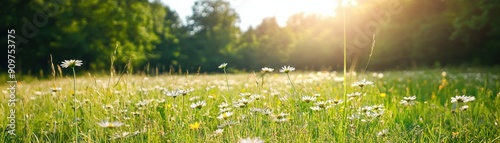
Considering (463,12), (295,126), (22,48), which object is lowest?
(295,126)

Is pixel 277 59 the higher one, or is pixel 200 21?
pixel 200 21

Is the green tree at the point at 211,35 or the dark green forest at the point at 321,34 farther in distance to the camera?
the green tree at the point at 211,35

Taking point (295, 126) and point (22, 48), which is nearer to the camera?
point (295, 126)

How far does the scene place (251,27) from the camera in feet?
186

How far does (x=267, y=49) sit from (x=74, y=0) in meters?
20.4

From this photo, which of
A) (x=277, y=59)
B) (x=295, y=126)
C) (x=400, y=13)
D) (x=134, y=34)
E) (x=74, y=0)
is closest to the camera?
(x=295, y=126)

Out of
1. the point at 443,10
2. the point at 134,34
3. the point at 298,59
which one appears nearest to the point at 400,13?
the point at 443,10

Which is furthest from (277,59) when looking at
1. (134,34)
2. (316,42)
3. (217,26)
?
(134,34)

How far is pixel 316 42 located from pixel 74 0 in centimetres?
1872

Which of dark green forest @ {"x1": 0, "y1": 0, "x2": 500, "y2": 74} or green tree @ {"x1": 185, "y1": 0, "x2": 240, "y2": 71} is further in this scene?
green tree @ {"x1": 185, "y1": 0, "x2": 240, "y2": 71}

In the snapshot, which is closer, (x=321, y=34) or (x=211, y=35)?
(x=321, y=34)

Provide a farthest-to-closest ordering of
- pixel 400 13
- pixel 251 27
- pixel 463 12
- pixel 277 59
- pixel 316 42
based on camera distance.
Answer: pixel 251 27
pixel 277 59
pixel 316 42
pixel 400 13
pixel 463 12

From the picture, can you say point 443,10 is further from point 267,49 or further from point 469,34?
point 267,49

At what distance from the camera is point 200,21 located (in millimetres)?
50375
